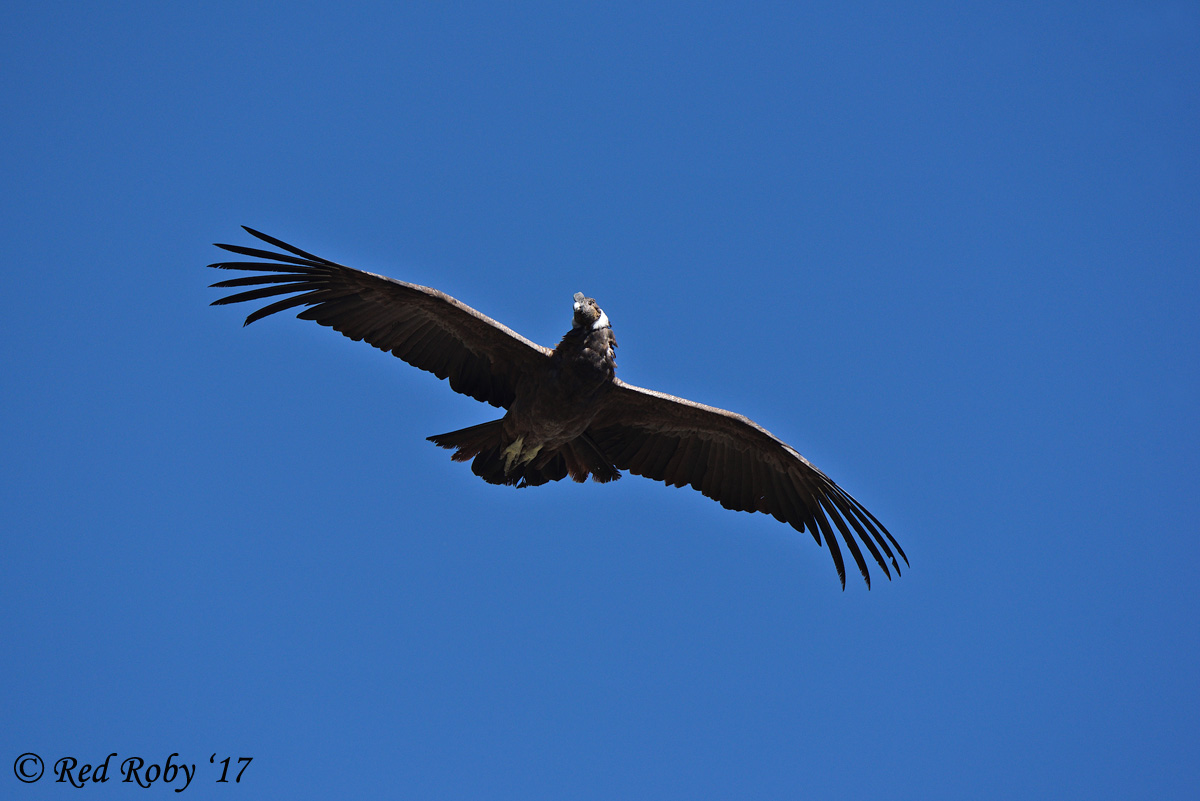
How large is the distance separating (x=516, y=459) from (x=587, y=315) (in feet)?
6.25

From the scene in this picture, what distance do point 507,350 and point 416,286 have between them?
116cm

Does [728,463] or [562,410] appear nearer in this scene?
[562,410]

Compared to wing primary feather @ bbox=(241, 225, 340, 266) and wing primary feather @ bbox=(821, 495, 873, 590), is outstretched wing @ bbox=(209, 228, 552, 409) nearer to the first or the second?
wing primary feather @ bbox=(241, 225, 340, 266)

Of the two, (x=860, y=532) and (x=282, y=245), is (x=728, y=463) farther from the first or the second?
(x=282, y=245)

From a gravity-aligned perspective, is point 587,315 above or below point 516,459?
above

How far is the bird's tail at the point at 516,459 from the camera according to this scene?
34.2 ft

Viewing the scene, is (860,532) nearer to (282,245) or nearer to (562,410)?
(562,410)

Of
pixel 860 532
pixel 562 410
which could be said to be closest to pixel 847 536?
pixel 860 532

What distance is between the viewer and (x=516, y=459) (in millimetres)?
10609

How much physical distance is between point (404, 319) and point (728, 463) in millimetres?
3982

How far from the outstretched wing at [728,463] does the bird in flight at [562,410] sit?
0.04 ft

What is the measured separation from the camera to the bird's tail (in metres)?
10.4

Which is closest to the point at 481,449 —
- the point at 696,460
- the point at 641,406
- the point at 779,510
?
the point at 641,406

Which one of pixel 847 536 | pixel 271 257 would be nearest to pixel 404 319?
pixel 271 257
